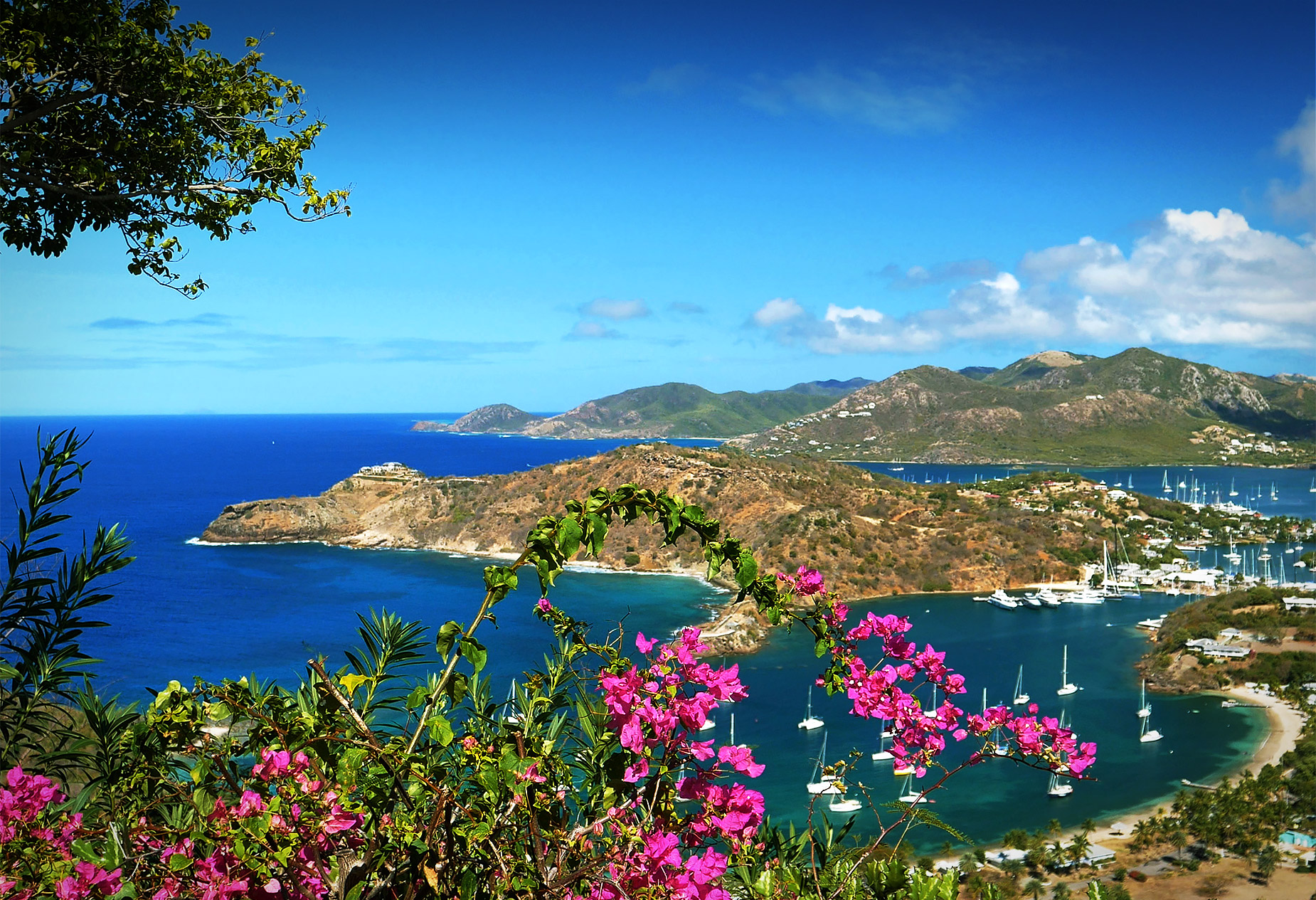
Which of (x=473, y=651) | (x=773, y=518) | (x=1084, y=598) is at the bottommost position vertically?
(x=1084, y=598)

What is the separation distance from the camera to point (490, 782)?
137 cm

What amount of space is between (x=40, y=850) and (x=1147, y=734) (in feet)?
106

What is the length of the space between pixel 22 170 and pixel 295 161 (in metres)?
0.95

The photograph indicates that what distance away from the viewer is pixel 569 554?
1395mm

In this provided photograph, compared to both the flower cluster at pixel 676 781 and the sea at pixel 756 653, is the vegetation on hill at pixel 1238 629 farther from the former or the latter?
the flower cluster at pixel 676 781

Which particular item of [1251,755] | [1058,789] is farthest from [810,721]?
[1251,755]

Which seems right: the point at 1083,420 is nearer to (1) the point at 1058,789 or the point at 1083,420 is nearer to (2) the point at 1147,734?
(2) the point at 1147,734

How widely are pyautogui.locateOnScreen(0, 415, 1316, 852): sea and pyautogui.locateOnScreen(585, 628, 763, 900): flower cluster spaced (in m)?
7.35

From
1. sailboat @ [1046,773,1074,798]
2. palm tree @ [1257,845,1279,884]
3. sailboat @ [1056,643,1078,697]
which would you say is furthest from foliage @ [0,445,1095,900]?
sailboat @ [1056,643,1078,697]

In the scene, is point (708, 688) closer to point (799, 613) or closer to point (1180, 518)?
point (799, 613)

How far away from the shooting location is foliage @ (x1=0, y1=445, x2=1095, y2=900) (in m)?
1.39

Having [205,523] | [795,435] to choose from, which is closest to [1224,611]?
[205,523]

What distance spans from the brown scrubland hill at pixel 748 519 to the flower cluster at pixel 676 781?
38.9 m

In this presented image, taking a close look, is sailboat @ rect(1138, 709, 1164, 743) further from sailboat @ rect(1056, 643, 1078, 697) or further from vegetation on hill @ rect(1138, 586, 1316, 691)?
vegetation on hill @ rect(1138, 586, 1316, 691)
